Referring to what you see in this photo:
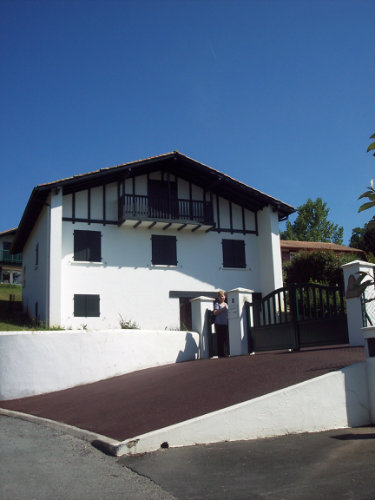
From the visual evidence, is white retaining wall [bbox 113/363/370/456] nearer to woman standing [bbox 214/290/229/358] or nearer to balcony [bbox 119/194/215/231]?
woman standing [bbox 214/290/229/358]

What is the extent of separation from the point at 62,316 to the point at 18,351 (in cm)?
938

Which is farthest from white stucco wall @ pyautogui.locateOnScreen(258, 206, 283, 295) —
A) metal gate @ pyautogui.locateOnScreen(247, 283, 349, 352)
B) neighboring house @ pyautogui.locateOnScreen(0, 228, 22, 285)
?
neighboring house @ pyautogui.locateOnScreen(0, 228, 22, 285)

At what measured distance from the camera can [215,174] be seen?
25.9 metres

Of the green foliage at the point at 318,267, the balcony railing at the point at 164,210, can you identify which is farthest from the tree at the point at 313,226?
the balcony railing at the point at 164,210

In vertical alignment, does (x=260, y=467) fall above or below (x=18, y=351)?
below

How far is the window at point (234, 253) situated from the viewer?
2695 centimetres

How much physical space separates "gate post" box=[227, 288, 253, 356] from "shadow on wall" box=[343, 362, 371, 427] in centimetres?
560

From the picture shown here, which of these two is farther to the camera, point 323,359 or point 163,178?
point 163,178

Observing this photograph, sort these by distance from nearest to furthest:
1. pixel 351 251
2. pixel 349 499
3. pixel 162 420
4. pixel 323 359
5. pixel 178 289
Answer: pixel 349 499
pixel 162 420
pixel 323 359
pixel 178 289
pixel 351 251

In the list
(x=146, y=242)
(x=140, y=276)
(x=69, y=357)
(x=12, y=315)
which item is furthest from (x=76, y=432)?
(x=12, y=315)

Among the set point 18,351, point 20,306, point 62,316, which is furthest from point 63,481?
point 20,306

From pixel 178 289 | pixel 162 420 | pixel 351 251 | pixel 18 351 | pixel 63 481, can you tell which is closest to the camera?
pixel 63 481

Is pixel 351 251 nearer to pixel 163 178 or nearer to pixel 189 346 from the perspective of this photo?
pixel 163 178

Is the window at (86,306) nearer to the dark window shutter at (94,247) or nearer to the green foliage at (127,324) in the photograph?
the green foliage at (127,324)
